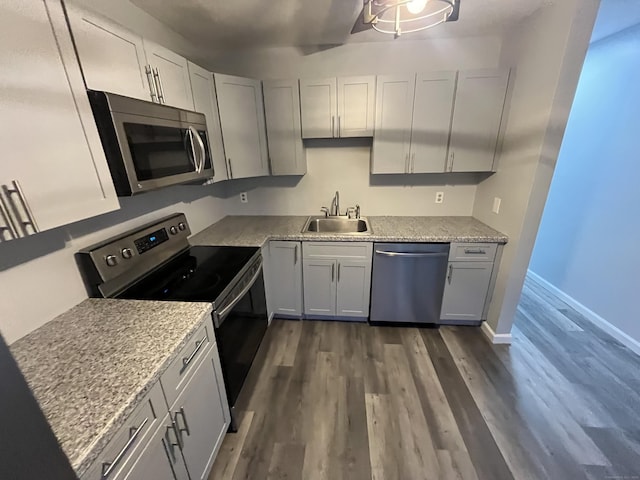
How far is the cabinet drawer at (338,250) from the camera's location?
2314 millimetres

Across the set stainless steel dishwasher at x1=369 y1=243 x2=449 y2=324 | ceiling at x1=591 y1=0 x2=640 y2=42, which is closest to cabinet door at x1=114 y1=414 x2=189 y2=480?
stainless steel dishwasher at x1=369 y1=243 x2=449 y2=324

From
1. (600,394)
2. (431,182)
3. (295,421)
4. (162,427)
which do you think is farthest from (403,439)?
(431,182)

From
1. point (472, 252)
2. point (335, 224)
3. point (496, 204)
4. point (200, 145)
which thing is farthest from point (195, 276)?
point (496, 204)

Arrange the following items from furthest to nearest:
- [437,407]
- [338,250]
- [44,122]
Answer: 1. [338,250]
2. [437,407]
3. [44,122]

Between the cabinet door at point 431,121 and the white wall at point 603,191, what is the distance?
1.48m

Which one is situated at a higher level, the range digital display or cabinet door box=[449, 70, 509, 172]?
cabinet door box=[449, 70, 509, 172]

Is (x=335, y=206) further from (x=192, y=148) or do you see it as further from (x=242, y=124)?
(x=192, y=148)

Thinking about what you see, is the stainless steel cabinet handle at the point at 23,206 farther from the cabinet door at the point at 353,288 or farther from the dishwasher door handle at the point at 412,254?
the dishwasher door handle at the point at 412,254

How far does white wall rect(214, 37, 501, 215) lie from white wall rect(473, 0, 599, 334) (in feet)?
1.14

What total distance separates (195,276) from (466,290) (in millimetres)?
2199

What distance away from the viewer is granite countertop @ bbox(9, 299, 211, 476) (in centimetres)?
72

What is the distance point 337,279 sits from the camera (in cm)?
244

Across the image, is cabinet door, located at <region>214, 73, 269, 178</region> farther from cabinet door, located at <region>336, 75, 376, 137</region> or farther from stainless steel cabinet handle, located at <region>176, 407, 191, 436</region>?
stainless steel cabinet handle, located at <region>176, 407, 191, 436</region>

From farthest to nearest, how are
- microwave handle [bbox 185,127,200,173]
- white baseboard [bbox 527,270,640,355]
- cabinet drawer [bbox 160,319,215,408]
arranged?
white baseboard [bbox 527,270,640,355] < microwave handle [bbox 185,127,200,173] < cabinet drawer [bbox 160,319,215,408]
